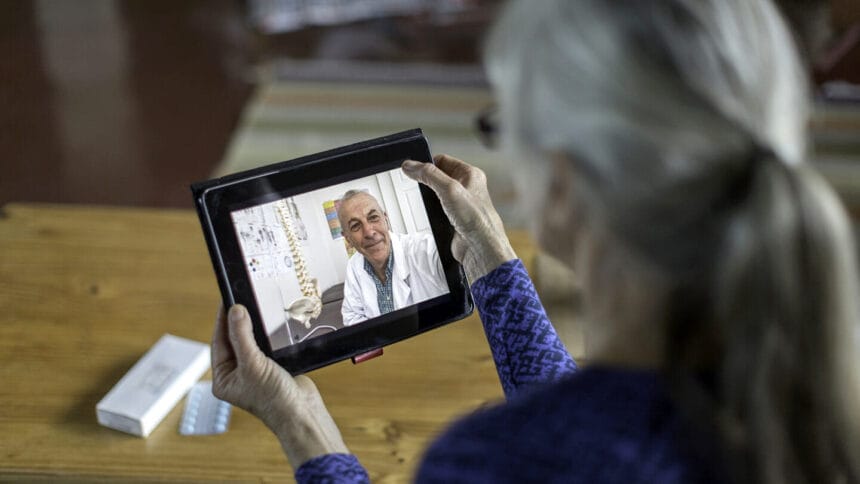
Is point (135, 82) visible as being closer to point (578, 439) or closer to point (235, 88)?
point (235, 88)

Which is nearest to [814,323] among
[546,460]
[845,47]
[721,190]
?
[721,190]

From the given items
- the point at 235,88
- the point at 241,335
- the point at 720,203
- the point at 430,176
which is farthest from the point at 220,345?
the point at 235,88

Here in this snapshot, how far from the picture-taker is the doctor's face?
1.11 m

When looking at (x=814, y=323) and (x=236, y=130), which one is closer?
(x=814, y=323)

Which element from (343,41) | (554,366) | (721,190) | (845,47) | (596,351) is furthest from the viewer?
(343,41)

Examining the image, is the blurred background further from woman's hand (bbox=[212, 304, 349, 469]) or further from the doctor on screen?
woman's hand (bbox=[212, 304, 349, 469])

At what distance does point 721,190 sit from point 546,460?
9.3 inches

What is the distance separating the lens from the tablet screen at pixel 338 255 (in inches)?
41.6

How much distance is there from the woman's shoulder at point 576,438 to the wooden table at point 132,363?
425mm

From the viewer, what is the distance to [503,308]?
3.52 feet

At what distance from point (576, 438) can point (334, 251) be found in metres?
0.52

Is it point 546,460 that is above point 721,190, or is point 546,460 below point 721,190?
below

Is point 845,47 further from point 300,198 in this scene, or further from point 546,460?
point 546,460

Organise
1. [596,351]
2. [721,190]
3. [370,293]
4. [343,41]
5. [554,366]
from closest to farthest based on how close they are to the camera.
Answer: [721,190]
[596,351]
[554,366]
[370,293]
[343,41]
